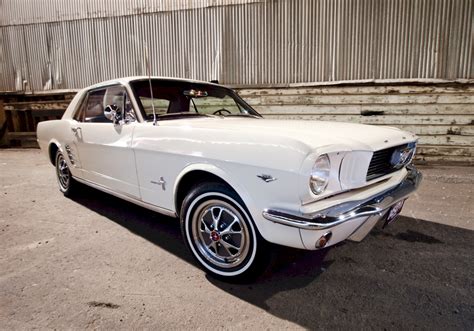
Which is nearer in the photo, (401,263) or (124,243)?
(401,263)

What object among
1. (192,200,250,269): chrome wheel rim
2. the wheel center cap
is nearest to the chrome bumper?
(192,200,250,269): chrome wheel rim

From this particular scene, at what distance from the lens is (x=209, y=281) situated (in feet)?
8.01

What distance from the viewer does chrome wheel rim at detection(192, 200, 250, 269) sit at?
231cm

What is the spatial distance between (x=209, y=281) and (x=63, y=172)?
3.17 m

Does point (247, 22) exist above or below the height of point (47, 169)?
above

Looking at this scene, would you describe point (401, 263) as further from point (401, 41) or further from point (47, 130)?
point (401, 41)

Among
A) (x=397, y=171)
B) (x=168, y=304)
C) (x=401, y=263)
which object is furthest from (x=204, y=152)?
(x=401, y=263)

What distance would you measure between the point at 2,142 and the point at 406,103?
1122 centimetres

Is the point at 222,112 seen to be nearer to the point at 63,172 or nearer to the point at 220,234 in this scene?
the point at 220,234

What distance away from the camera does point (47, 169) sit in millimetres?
6750

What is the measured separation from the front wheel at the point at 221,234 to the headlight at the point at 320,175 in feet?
1.66

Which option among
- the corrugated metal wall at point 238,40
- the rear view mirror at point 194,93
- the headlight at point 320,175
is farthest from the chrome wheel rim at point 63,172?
the corrugated metal wall at point 238,40

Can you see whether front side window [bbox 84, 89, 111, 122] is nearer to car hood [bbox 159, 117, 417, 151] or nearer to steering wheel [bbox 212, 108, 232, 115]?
steering wheel [bbox 212, 108, 232, 115]

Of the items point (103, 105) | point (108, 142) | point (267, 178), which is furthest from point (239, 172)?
point (103, 105)
